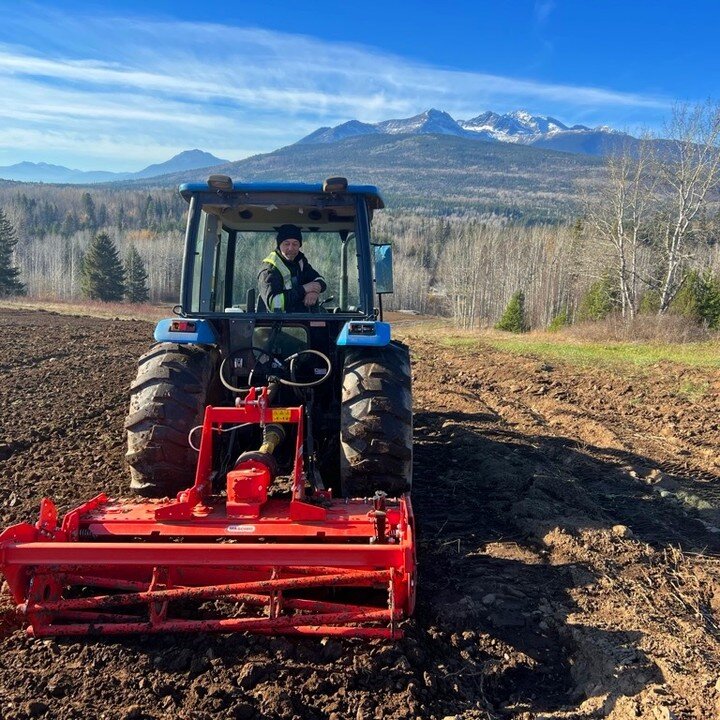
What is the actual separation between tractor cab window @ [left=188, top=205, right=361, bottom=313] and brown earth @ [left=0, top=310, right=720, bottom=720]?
171 centimetres

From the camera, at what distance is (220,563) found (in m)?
3.15

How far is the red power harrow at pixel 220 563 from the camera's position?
10.3 ft

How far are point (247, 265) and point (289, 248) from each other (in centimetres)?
58

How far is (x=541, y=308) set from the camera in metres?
55.8

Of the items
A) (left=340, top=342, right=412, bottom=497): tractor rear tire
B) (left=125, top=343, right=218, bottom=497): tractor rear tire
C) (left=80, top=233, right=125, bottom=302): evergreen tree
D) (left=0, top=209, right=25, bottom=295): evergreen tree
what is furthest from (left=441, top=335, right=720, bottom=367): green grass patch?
(left=80, top=233, right=125, bottom=302): evergreen tree

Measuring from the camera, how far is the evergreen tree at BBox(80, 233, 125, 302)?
176 ft

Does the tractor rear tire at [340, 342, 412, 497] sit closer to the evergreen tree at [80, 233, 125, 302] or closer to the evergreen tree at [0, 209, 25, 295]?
the evergreen tree at [0, 209, 25, 295]

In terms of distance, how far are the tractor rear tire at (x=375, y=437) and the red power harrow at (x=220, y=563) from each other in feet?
1.21

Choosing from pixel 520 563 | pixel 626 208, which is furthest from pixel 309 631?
pixel 626 208

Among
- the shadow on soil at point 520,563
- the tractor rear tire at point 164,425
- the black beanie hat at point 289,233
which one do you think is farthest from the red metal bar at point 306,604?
the black beanie hat at point 289,233

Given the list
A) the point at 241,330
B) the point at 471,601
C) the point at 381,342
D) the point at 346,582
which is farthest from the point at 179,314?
the point at 471,601

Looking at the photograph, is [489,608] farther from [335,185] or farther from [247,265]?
[247,265]

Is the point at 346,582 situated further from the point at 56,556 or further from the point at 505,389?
the point at 505,389

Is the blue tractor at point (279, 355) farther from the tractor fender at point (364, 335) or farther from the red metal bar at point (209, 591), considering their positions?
the red metal bar at point (209, 591)
